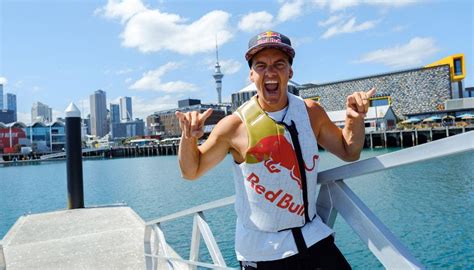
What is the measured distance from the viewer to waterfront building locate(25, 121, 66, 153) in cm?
9656

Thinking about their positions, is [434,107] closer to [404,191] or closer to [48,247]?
[404,191]

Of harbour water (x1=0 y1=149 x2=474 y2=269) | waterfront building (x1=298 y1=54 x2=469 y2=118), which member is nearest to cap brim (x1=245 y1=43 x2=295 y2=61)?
harbour water (x1=0 y1=149 x2=474 y2=269)

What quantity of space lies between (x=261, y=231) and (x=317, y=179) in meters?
0.39

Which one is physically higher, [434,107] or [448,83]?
[448,83]

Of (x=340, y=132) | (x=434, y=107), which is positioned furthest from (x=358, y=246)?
(x=434, y=107)

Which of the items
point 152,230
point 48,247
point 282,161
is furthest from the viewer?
point 48,247

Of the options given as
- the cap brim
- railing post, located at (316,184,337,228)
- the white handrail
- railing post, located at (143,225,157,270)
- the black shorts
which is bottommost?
railing post, located at (143,225,157,270)

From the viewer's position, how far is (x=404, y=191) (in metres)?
14.1

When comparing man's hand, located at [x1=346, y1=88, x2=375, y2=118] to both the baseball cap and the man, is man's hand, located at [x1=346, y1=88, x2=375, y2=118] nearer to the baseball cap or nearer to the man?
the man

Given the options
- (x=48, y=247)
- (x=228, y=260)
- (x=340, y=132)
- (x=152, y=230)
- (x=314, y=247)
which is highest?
(x=340, y=132)

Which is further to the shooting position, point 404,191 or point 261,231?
point 404,191

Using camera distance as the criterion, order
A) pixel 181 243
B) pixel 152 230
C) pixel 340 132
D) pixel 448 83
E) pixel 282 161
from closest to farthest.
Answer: pixel 282 161, pixel 340 132, pixel 152 230, pixel 181 243, pixel 448 83

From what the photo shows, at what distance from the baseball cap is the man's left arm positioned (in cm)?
35

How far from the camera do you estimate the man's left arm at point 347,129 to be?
190cm
